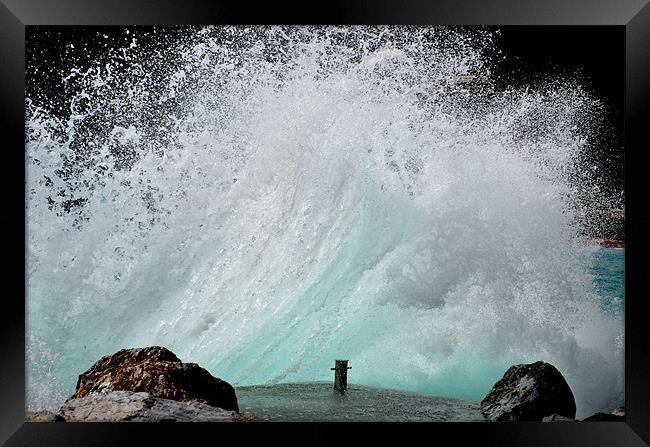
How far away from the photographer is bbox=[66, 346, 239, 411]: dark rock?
326cm

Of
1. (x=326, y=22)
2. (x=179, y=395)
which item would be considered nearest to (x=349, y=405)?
(x=179, y=395)

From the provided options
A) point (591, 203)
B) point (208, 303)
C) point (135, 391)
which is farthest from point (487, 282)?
point (135, 391)

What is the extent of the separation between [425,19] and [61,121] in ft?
7.49

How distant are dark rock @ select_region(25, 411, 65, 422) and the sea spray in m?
0.08

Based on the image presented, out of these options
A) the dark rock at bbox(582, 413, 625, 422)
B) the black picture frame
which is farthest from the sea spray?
the black picture frame

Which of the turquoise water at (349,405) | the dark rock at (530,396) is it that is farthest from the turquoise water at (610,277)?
the turquoise water at (349,405)

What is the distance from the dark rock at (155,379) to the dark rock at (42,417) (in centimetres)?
15

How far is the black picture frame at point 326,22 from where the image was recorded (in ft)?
10.1

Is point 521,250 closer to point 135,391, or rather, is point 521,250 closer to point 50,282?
point 135,391

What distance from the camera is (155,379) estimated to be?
3.27m

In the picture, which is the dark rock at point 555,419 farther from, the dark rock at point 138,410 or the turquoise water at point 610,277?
the dark rock at point 138,410

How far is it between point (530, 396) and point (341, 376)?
1.13m

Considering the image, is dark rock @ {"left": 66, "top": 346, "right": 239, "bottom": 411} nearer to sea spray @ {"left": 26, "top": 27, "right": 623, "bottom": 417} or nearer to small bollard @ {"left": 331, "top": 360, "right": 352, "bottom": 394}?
sea spray @ {"left": 26, "top": 27, "right": 623, "bottom": 417}

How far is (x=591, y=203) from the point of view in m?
3.38
